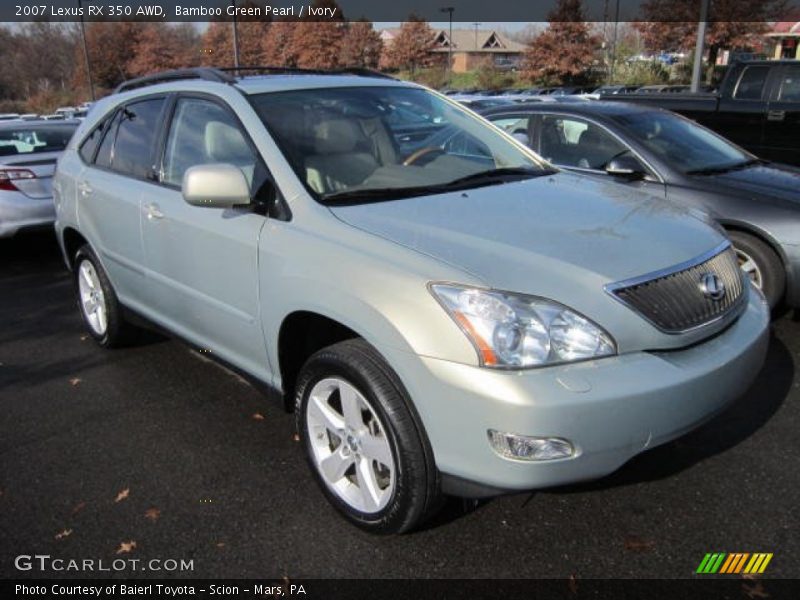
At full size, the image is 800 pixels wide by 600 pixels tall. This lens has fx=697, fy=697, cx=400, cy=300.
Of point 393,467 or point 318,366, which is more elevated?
point 318,366

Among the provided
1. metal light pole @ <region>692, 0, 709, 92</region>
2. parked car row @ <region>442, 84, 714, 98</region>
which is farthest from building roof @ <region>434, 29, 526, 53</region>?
metal light pole @ <region>692, 0, 709, 92</region>

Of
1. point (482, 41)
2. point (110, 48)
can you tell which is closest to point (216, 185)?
point (110, 48)

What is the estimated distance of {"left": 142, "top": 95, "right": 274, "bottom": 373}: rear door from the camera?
3.10 metres

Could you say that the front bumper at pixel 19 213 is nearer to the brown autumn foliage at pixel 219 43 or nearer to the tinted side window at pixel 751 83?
the tinted side window at pixel 751 83

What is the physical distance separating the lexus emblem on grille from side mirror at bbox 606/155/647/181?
2626mm

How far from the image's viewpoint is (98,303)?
477cm

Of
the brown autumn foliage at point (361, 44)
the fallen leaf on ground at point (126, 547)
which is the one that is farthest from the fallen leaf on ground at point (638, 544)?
the brown autumn foliage at point (361, 44)

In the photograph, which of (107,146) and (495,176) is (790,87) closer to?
(495,176)

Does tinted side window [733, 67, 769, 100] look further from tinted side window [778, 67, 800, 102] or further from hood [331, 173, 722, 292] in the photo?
hood [331, 173, 722, 292]

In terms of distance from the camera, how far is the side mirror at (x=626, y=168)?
205 inches

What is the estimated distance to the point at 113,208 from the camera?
414 cm

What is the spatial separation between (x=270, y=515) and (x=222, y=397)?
1.28m

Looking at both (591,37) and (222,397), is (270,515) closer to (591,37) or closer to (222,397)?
(222,397)

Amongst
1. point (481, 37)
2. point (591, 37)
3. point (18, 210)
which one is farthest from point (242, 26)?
point (481, 37)
